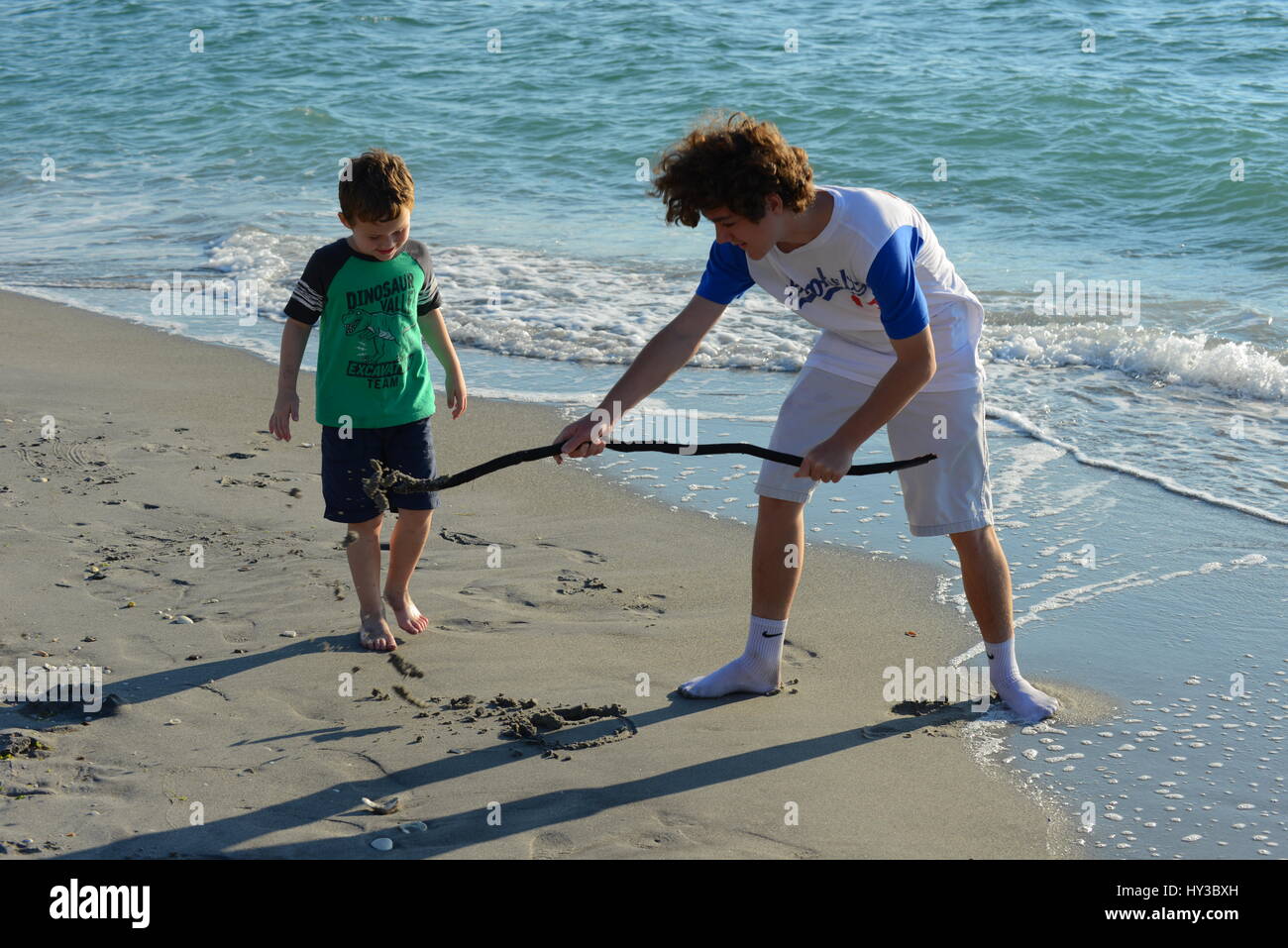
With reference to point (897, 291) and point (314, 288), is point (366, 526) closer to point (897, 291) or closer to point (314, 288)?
point (314, 288)

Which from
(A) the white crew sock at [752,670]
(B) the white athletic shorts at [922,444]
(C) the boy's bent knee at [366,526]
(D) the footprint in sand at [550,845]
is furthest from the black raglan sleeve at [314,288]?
(D) the footprint in sand at [550,845]

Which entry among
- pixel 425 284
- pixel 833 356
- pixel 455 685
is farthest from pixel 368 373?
pixel 833 356

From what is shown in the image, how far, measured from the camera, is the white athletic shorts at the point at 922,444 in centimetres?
316

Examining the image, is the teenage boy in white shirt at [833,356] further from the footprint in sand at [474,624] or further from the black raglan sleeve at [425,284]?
the black raglan sleeve at [425,284]

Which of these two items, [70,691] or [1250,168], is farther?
[1250,168]

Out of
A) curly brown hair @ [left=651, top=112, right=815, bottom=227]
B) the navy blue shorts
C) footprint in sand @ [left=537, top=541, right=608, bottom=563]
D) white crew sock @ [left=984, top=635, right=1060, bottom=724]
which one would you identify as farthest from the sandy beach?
curly brown hair @ [left=651, top=112, right=815, bottom=227]

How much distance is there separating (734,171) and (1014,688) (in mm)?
1604

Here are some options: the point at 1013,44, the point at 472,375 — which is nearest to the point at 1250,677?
the point at 472,375

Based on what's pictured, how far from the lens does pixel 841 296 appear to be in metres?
3.04

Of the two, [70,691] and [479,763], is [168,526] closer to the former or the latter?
[70,691]

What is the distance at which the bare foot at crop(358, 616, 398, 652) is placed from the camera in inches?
141

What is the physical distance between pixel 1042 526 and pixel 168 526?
3161mm

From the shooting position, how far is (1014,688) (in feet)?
10.9

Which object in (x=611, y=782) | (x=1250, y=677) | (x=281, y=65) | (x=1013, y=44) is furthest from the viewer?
(x=281, y=65)
